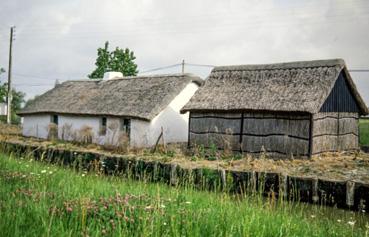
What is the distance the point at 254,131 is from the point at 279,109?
1.71 m

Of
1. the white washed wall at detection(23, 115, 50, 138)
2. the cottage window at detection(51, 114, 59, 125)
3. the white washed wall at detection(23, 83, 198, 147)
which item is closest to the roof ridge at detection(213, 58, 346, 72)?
the white washed wall at detection(23, 83, 198, 147)

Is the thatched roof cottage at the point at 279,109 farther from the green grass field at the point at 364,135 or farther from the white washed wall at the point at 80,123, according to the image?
the green grass field at the point at 364,135

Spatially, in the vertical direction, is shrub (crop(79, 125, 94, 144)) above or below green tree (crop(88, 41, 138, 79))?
below

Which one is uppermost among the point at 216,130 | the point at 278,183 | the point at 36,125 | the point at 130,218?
the point at 216,130

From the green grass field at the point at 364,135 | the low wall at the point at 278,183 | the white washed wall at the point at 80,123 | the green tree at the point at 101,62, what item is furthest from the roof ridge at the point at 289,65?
the green tree at the point at 101,62

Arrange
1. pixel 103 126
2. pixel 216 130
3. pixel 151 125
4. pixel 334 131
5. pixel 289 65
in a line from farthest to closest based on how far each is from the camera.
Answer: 1. pixel 103 126
2. pixel 151 125
3. pixel 216 130
4. pixel 289 65
5. pixel 334 131

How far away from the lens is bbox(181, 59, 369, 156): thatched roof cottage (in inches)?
707

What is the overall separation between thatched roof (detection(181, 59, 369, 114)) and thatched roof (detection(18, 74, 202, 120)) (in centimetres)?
262

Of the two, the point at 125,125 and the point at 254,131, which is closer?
the point at 254,131

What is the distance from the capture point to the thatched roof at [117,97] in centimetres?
2355

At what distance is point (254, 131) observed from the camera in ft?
62.9

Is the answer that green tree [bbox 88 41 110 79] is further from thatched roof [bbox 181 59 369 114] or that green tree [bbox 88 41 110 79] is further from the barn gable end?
the barn gable end

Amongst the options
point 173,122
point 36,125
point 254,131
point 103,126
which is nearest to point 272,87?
point 254,131

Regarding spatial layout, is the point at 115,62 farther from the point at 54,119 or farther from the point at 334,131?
the point at 334,131
